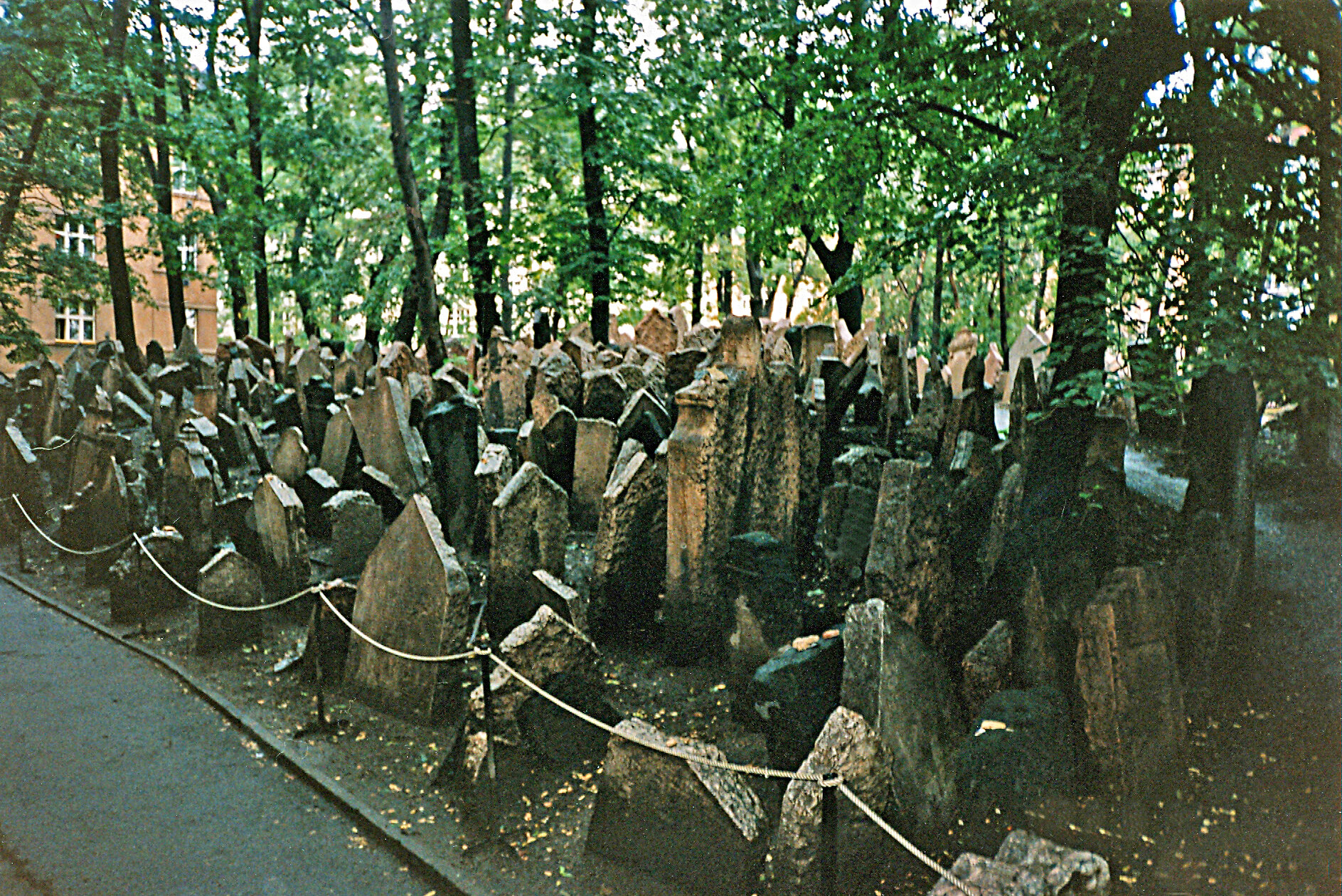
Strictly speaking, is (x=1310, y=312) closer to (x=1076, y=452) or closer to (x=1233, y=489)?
(x=1233, y=489)

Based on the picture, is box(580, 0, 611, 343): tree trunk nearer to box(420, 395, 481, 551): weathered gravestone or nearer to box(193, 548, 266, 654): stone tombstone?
box(420, 395, 481, 551): weathered gravestone

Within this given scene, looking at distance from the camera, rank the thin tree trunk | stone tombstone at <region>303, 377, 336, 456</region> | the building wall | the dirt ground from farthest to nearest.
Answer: the building wall, the thin tree trunk, stone tombstone at <region>303, 377, 336, 456</region>, the dirt ground

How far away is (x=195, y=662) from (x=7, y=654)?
1428 millimetres

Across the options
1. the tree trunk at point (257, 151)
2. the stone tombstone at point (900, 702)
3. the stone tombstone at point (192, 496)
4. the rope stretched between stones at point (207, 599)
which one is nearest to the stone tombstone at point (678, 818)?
the stone tombstone at point (900, 702)

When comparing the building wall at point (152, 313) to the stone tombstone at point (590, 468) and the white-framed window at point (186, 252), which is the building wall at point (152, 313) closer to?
the white-framed window at point (186, 252)

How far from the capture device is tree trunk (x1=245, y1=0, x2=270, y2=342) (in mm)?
17984

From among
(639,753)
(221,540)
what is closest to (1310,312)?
(639,753)

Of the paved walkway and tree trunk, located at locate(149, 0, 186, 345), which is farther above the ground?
tree trunk, located at locate(149, 0, 186, 345)

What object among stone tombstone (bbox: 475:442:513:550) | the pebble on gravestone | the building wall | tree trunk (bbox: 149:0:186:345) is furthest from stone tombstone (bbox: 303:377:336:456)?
the building wall

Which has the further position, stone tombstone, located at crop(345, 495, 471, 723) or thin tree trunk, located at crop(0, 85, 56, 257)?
thin tree trunk, located at crop(0, 85, 56, 257)

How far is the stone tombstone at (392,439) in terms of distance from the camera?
7520 mm

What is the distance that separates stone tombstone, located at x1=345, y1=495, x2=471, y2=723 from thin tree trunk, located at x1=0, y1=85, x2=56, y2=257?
11.8 m

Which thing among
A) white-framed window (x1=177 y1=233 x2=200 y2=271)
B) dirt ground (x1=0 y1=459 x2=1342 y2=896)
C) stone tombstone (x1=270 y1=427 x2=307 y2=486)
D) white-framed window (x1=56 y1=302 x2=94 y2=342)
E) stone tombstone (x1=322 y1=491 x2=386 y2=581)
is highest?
white-framed window (x1=177 y1=233 x2=200 y2=271)

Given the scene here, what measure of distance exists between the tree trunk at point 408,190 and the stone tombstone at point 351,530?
6.70 metres
